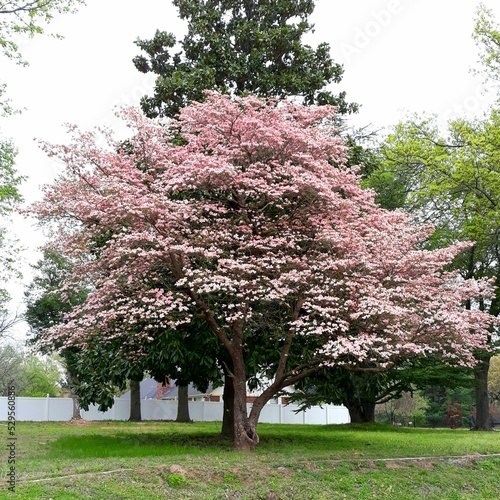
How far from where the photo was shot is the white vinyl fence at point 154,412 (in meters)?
29.3

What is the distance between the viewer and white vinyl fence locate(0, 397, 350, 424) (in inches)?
1153

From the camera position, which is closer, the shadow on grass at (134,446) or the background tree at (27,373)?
the shadow on grass at (134,446)

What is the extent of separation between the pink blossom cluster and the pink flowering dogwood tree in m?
0.04

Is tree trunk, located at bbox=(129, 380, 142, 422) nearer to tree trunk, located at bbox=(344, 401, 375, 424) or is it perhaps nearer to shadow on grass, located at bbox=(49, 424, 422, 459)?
tree trunk, located at bbox=(344, 401, 375, 424)

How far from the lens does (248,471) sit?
973 centimetres

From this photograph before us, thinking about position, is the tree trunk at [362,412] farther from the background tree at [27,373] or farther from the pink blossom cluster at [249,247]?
the background tree at [27,373]

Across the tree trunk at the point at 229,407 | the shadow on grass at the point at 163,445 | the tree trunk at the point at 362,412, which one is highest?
the tree trunk at the point at 229,407

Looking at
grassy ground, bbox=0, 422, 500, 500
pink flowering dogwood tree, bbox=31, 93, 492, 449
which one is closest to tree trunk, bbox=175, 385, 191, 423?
grassy ground, bbox=0, 422, 500, 500

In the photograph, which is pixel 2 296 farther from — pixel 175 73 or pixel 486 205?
pixel 486 205

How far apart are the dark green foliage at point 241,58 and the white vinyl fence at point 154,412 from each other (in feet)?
57.4

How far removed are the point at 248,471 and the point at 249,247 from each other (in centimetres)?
398

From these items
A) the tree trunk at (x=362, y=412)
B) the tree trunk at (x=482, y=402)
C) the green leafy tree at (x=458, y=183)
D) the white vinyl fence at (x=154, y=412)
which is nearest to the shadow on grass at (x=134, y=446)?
the tree trunk at (x=362, y=412)

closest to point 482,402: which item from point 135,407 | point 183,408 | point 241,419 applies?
point 183,408

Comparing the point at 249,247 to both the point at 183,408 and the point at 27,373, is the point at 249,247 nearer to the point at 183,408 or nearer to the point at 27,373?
the point at 183,408
